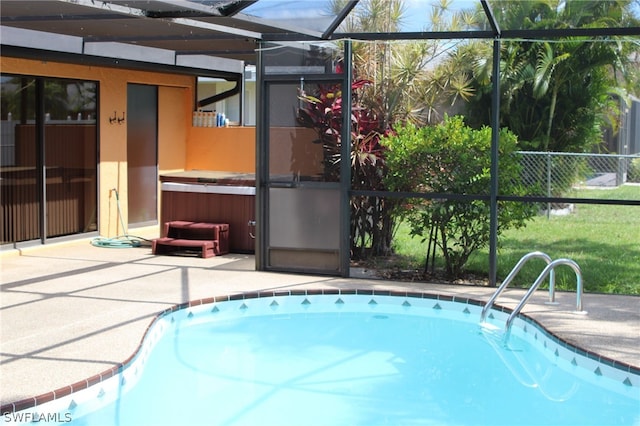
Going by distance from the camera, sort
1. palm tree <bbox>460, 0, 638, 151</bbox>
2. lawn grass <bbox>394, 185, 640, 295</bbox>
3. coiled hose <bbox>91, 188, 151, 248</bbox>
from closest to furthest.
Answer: lawn grass <bbox>394, 185, 640, 295</bbox>
coiled hose <bbox>91, 188, 151, 248</bbox>
palm tree <bbox>460, 0, 638, 151</bbox>

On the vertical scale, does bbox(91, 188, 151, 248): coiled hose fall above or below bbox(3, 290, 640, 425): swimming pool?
above

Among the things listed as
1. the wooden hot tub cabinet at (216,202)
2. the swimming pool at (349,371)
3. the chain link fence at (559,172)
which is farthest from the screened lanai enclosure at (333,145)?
the chain link fence at (559,172)

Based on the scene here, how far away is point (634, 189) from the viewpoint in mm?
16875

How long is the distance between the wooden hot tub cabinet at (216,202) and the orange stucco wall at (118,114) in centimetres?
80

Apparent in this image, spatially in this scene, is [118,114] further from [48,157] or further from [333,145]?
[333,145]

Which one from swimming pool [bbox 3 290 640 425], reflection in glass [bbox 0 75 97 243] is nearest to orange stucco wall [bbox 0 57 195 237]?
reflection in glass [bbox 0 75 97 243]

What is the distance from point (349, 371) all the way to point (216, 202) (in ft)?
16.4

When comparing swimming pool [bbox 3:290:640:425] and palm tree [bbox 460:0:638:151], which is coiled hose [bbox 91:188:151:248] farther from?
palm tree [bbox 460:0:638:151]

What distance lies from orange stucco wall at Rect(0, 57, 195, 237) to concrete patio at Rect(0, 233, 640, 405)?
2.78 feet

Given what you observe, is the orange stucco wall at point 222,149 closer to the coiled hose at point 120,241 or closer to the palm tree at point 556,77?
the coiled hose at point 120,241

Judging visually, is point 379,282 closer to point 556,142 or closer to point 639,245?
point 639,245

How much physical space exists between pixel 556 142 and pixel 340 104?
8720 mm

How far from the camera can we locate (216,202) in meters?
11.0

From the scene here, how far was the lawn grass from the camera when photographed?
10.5 metres
